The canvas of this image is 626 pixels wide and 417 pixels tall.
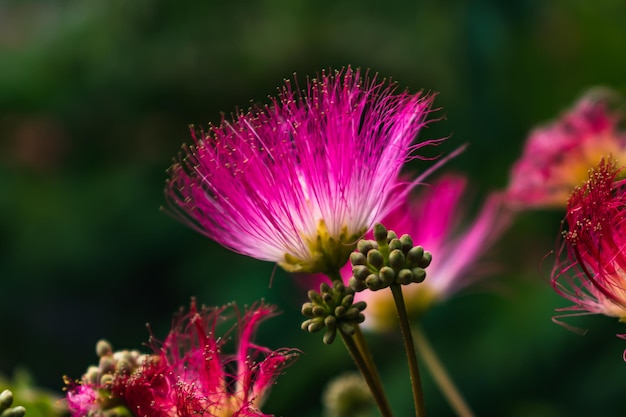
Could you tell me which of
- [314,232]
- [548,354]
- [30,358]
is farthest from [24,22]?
[314,232]

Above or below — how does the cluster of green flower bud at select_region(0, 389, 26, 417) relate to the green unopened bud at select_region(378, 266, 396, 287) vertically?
below

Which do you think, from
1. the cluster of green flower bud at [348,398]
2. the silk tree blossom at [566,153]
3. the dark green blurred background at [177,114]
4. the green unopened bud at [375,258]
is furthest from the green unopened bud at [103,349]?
the dark green blurred background at [177,114]

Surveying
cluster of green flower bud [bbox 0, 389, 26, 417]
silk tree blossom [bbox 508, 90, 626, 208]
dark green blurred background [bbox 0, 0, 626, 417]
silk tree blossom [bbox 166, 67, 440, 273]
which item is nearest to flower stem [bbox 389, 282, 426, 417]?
silk tree blossom [bbox 166, 67, 440, 273]

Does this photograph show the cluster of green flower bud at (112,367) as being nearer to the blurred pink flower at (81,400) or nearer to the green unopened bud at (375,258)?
the blurred pink flower at (81,400)

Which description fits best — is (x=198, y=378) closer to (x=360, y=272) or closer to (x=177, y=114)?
(x=360, y=272)

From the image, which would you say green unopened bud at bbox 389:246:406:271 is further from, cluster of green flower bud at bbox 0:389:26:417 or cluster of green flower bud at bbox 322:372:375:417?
cluster of green flower bud at bbox 322:372:375:417

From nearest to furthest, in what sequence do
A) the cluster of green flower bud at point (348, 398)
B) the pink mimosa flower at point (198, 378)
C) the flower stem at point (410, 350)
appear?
the flower stem at point (410, 350) < the pink mimosa flower at point (198, 378) < the cluster of green flower bud at point (348, 398)
